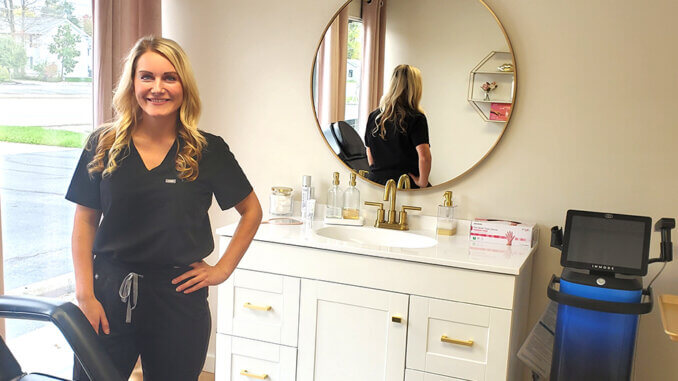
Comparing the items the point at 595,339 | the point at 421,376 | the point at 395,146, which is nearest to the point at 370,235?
the point at 395,146

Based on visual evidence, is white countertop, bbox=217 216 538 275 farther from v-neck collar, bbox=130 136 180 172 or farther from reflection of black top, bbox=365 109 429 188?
v-neck collar, bbox=130 136 180 172

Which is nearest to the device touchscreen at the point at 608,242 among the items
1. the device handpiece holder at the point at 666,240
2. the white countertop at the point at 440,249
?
the device handpiece holder at the point at 666,240

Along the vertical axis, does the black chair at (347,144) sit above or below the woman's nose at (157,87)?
below

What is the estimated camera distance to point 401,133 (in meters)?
2.60

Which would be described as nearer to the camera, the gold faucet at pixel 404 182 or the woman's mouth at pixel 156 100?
the woman's mouth at pixel 156 100

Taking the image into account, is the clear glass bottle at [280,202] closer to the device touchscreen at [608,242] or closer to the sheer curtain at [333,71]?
the sheer curtain at [333,71]

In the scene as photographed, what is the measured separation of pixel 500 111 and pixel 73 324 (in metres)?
1.63

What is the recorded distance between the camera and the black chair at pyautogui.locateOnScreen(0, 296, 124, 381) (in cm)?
147

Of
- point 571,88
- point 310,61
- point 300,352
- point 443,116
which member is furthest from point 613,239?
point 310,61

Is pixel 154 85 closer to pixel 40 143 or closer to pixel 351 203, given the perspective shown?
pixel 40 143

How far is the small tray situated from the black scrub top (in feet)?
4.19

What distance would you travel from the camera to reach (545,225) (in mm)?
2447

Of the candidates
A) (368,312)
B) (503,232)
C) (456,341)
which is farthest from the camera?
(503,232)

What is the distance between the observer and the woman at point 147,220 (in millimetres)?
1646
